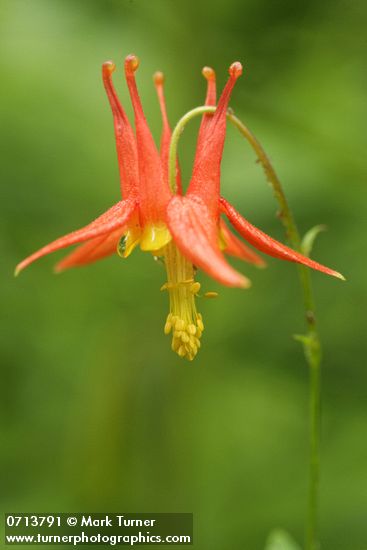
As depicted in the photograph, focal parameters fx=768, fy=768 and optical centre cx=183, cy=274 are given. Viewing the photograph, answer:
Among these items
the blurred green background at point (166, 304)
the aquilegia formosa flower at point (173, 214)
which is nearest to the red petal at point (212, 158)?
the aquilegia formosa flower at point (173, 214)

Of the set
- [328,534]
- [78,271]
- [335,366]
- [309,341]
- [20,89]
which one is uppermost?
[20,89]

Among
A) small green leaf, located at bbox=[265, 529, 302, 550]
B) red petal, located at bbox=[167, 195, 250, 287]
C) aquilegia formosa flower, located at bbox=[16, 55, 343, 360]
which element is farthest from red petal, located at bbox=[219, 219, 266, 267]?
small green leaf, located at bbox=[265, 529, 302, 550]

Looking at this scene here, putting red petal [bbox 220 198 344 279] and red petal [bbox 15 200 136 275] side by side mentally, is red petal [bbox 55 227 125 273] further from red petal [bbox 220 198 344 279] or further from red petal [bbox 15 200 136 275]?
red petal [bbox 220 198 344 279]

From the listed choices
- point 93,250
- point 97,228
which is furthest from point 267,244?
point 93,250

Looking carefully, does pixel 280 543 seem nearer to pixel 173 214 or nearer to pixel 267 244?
pixel 267 244

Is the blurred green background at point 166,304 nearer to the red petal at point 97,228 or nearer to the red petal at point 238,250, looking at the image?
the red petal at point 238,250

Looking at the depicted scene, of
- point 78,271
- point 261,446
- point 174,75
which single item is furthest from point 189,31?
point 261,446

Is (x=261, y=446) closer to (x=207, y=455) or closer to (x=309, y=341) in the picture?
(x=207, y=455)
